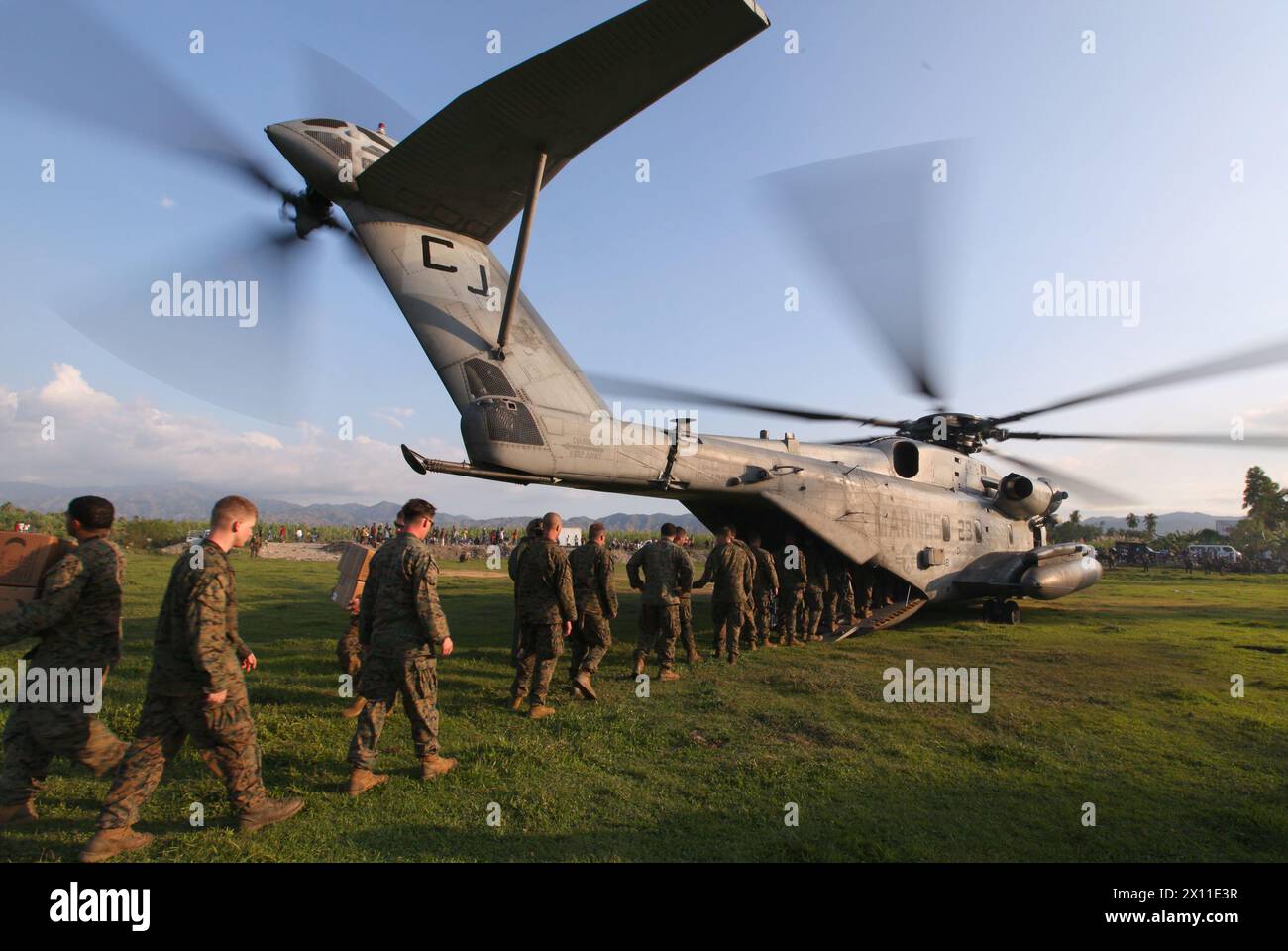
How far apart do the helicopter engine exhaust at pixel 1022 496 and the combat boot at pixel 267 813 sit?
1521 centimetres

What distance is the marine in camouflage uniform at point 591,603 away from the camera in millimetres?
7336

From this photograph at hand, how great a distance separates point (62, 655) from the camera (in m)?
3.92

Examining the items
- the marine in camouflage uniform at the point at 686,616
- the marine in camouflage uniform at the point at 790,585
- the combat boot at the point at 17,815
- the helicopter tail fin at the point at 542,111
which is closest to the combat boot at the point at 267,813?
the combat boot at the point at 17,815

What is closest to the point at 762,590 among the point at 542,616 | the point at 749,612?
the point at 749,612

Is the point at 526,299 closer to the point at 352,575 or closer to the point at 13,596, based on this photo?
the point at 352,575

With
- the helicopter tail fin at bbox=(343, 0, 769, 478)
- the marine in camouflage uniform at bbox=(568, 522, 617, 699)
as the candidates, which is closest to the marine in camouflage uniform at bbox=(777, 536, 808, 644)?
the helicopter tail fin at bbox=(343, 0, 769, 478)

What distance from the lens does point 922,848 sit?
155 inches

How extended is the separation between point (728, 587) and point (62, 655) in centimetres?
730

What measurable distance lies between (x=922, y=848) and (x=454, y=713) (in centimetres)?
437

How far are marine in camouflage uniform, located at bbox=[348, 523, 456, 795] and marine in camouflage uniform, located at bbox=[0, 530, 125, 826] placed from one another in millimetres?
1541
